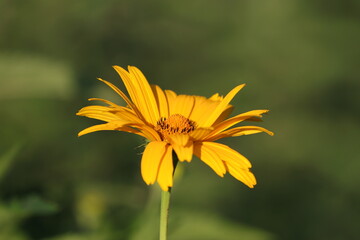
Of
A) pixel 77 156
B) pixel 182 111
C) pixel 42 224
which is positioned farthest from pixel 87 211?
pixel 77 156

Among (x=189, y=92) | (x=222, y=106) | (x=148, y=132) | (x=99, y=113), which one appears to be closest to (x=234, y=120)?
(x=222, y=106)

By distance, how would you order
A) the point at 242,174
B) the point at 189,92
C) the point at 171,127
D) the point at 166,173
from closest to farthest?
the point at 166,173, the point at 242,174, the point at 171,127, the point at 189,92

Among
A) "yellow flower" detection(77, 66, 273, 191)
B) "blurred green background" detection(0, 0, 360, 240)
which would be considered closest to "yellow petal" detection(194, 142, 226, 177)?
"yellow flower" detection(77, 66, 273, 191)

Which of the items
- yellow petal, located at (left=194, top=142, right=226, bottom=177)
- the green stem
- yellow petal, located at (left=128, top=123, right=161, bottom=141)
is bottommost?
the green stem

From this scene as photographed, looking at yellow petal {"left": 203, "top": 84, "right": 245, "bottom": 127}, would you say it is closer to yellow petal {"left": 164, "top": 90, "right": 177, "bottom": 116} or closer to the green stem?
yellow petal {"left": 164, "top": 90, "right": 177, "bottom": 116}

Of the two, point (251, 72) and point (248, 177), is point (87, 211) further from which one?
point (251, 72)

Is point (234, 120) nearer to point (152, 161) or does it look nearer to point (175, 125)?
point (175, 125)
